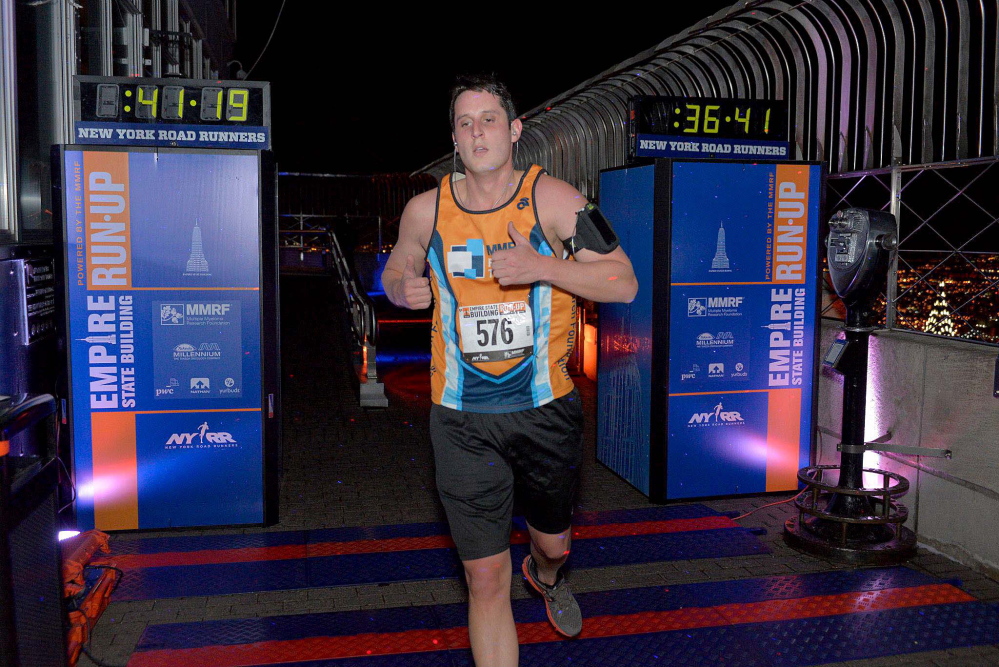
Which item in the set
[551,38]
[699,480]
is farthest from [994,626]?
[551,38]

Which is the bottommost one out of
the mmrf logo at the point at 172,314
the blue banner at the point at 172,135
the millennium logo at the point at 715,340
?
the millennium logo at the point at 715,340

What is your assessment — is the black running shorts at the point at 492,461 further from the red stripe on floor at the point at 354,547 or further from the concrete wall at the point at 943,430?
the concrete wall at the point at 943,430

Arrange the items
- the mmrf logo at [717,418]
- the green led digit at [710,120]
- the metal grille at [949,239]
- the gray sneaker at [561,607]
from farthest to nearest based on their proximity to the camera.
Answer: the metal grille at [949,239] < the green led digit at [710,120] < the mmrf logo at [717,418] < the gray sneaker at [561,607]

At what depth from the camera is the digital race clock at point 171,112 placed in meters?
4.74

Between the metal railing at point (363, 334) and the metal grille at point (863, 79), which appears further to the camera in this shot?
the metal railing at point (363, 334)

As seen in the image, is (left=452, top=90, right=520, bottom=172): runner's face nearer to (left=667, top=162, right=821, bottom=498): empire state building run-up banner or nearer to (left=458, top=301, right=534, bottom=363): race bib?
(left=458, top=301, right=534, bottom=363): race bib

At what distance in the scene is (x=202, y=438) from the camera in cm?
481

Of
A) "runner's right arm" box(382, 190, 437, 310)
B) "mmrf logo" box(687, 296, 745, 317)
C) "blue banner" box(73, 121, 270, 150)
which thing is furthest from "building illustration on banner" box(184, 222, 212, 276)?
"mmrf logo" box(687, 296, 745, 317)

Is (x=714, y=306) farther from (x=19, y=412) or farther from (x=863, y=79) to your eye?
(x=19, y=412)

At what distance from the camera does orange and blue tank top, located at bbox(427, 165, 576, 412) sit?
9.34 feet

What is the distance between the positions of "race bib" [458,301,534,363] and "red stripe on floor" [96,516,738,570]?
204 centimetres

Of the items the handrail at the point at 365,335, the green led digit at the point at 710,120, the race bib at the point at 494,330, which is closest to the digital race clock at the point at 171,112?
the race bib at the point at 494,330

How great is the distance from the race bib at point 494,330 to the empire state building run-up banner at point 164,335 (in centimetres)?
228

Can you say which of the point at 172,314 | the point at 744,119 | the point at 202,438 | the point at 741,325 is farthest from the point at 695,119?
the point at 202,438
